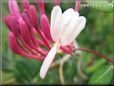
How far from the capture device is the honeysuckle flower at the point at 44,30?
3.06 ft

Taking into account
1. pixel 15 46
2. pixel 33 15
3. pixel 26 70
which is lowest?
pixel 26 70

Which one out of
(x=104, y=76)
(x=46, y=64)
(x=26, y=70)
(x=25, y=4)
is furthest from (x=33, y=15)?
(x=26, y=70)

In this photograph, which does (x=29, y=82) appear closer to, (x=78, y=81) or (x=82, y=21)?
(x=78, y=81)

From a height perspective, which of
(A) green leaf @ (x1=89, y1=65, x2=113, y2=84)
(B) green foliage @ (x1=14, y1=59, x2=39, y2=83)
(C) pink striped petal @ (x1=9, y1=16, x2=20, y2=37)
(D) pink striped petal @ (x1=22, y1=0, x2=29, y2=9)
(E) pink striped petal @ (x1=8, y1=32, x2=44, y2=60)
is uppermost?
(D) pink striped petal @ (x1=22, y1=0, x2=29, y2=9)

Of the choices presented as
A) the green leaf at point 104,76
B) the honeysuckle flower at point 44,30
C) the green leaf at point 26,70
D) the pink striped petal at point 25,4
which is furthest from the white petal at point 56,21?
the green leaf at point 26,70

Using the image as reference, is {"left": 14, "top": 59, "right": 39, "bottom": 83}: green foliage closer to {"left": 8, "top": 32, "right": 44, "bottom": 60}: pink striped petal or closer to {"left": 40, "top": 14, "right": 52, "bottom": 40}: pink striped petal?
{"left": 8, "top": 32, "right": 44, "bottom": 60}: pink striped petal

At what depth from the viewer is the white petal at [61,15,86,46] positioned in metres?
0.92

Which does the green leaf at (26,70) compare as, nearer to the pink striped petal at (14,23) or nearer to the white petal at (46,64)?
the pink striped petal at (14,23)

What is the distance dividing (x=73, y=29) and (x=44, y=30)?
3.4 inches

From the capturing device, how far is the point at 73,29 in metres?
0.94

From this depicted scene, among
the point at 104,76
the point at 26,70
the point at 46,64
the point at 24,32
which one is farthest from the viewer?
the point at 26,70

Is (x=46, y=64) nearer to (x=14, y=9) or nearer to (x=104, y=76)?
(x=14, y=9)

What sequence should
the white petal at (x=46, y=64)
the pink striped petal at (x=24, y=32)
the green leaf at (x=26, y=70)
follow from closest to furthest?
the white petal at (x=46, y=64)
the pink striped petal at (x=24, y=32)
the green leaf at (x=26, y=70)

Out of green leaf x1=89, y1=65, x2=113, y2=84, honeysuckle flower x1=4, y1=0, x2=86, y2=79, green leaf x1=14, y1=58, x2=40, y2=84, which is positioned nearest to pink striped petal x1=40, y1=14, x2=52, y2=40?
honeysuckle flower x1=4, y1=0, x2=86, y2=79
